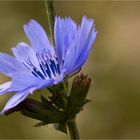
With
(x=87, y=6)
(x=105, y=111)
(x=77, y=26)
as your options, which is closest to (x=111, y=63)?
(x=105, y=111)

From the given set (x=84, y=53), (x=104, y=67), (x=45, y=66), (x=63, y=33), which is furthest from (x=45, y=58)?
(x=104, y=67)

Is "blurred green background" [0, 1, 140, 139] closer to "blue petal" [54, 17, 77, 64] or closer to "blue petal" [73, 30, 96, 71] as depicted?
"blue petal" [54, 17, 77, 64]

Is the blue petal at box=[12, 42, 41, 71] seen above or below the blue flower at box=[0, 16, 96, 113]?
above

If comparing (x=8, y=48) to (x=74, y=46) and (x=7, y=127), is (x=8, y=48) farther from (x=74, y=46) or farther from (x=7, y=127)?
(x=74, y=46)

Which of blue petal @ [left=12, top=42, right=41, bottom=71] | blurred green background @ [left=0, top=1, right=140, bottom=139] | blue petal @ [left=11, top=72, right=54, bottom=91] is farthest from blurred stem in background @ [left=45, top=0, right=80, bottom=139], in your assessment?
blurred green background @ [left=0, top=1, right=140, bottom=139]

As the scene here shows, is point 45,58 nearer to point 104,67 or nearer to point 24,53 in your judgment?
point 24,53

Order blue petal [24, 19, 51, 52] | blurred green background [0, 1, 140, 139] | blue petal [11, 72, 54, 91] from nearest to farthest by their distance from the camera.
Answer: blue petal [11, 72, 54, 91] → blue petal [24, 19, 51, 52] → blurred green background [0, 1, 140, 139]
